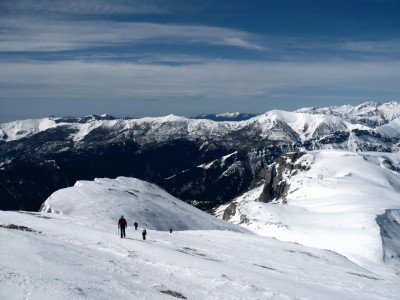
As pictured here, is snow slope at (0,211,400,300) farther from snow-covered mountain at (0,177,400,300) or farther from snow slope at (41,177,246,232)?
snow slope at (41,177,246,232)

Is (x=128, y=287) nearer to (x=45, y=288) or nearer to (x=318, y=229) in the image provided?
(x=45, y=288)

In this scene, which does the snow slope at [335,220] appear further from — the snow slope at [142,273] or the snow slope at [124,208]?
the snow slope at [142,273]

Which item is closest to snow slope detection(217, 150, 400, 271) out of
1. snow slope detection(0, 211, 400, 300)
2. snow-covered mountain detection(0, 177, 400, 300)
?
snow-covered mountain detection(0, 177, 400, 300)

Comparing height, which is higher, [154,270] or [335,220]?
[154,270]

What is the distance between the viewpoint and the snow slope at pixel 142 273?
66.8ft

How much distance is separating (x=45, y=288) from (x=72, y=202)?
280ft

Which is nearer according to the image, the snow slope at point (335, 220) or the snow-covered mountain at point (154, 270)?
the snow-covered mountain at point (154, 270)

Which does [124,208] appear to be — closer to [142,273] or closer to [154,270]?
[154,270]

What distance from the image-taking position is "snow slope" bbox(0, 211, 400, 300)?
802 inches

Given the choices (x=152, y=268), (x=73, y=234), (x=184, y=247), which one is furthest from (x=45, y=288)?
(x=184, y=247)

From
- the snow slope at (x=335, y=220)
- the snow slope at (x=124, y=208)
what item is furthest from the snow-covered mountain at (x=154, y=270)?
the snow slope at (x=335, y=220)

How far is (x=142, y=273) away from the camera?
26062 mm

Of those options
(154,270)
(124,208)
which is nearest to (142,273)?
(154,270)

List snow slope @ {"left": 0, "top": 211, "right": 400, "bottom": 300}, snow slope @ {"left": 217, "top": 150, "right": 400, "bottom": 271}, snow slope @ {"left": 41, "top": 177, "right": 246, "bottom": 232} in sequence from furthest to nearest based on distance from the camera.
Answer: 1. snow slope @ {"left": 217, "top": 150, "right": 400, "bottom": 271}
2. snow slope @ {"left": 41, "top": 177, "right": 246, "bottom": 232}
3. snow slope @ {"left": 0, "top": 211, "right": 400, "bottom": 300}
